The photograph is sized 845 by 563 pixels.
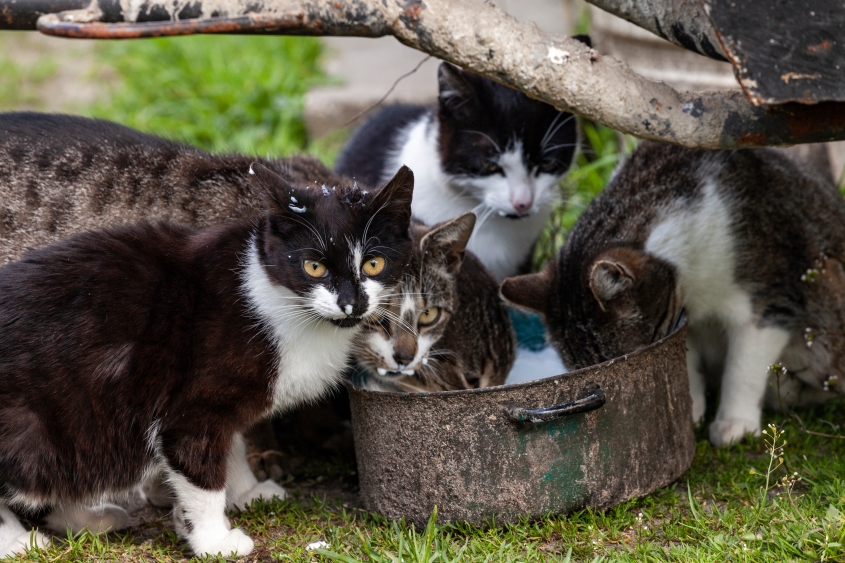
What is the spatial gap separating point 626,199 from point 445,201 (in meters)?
0.99

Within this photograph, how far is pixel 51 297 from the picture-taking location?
106 inches

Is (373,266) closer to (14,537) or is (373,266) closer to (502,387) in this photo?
(502,387)

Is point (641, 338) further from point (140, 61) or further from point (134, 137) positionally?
point (140, 61)

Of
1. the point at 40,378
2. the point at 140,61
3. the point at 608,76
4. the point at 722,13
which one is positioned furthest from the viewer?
the point at 140,61

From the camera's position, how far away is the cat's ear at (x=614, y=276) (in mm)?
3195

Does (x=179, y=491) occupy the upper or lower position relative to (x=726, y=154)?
lower

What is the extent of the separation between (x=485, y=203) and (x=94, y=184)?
1781mm

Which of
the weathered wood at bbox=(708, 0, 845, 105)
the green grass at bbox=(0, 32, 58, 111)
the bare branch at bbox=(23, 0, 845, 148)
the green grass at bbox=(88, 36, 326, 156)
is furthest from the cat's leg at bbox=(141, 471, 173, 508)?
the green grass at bbox=(0, 32, 58, 111)

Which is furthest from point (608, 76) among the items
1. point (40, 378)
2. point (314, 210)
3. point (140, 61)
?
point (140, 61)

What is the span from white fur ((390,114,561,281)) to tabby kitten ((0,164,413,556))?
4.55 feet

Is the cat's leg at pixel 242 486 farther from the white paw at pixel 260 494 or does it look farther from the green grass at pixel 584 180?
the green grass at pixel 584 180

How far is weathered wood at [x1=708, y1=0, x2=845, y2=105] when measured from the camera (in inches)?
91.6

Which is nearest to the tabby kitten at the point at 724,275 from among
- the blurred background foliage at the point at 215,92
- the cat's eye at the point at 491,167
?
the cat's eye at the point at 491,167

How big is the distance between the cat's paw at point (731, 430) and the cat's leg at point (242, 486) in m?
1.74
